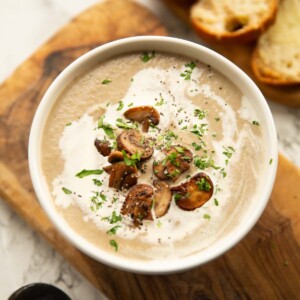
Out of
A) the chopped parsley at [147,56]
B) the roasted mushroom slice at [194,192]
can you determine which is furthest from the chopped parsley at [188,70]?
the roasted mushroom slice at [194,192]

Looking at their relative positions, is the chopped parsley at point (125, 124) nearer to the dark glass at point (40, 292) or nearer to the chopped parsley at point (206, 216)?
the chopped parsley at point (206, 216)

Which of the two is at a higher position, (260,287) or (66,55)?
(66,55)

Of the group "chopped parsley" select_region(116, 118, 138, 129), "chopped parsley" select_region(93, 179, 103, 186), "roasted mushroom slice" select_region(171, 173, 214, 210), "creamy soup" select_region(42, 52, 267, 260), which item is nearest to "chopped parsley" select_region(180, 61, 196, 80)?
"creamy soup" select_region(42, 52, 267, 260)

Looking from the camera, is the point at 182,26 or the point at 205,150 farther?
the point at 182,26

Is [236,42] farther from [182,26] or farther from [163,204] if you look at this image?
[163,204]

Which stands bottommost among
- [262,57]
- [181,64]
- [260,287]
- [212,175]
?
[260,287]

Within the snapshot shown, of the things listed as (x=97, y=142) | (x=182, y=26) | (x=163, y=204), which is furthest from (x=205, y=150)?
(x=182, y=26)

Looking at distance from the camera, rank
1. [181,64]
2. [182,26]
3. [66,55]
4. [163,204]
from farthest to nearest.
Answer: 1. [182,26]
2. [66,55]
3. [181,64]
4. [163,204]
